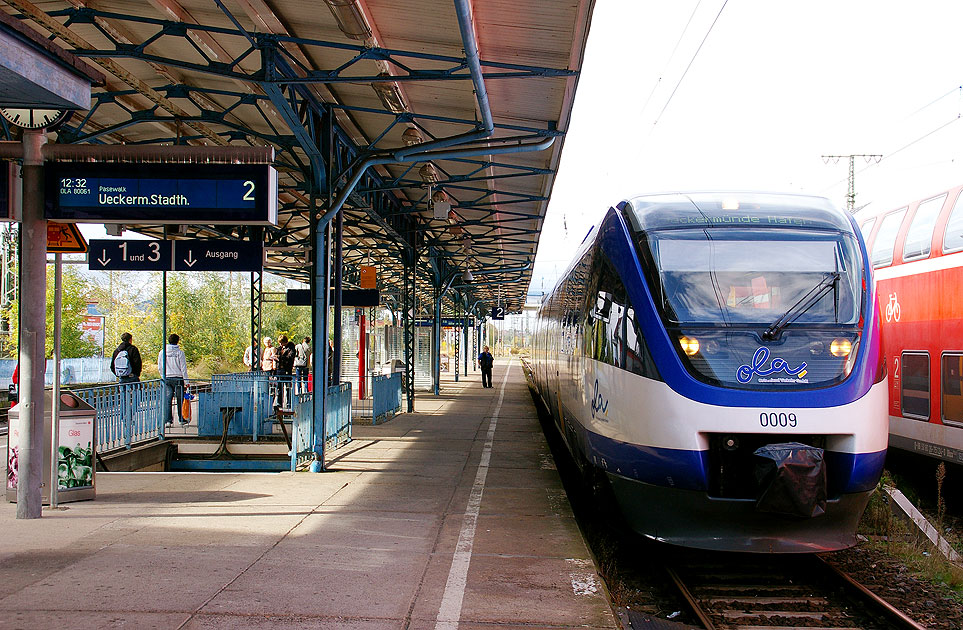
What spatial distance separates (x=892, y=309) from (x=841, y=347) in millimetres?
5284

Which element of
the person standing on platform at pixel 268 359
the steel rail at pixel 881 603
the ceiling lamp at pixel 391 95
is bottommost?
the steel rail at pixel 881 603

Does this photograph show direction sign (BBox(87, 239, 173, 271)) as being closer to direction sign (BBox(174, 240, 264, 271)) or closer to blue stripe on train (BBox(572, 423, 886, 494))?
direction sign (BBox(174, 240, 264, 271))

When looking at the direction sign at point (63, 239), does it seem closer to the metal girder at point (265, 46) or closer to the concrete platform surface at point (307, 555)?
the metal girder at point (265, 46)

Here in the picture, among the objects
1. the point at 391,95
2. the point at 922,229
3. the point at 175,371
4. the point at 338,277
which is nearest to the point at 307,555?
the point at 391,95

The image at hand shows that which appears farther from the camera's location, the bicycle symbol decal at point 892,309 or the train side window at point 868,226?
the train side window at point 868,226

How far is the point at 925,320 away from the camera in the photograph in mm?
10523

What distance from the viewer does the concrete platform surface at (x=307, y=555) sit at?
519cm

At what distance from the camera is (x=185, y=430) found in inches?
622

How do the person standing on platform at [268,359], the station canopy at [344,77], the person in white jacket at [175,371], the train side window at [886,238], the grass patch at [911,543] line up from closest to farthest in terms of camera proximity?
the grass patch at [911,543]
the station canopy at [344,77]
the train side window at [886,238]
the person in white jacket at [175,371]
the person standing on platform at [268,359]

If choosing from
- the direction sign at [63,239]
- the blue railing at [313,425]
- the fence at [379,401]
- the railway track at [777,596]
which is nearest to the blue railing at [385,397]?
the fence at [379,401]

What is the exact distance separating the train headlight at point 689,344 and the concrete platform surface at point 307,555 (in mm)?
1843

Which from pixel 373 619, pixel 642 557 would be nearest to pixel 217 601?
pixel 373 619

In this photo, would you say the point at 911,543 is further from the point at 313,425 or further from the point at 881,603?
the point at 313,425

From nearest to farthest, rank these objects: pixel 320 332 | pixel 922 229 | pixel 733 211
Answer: pixel 733 211
pixel 922 229
pixel 320 332
